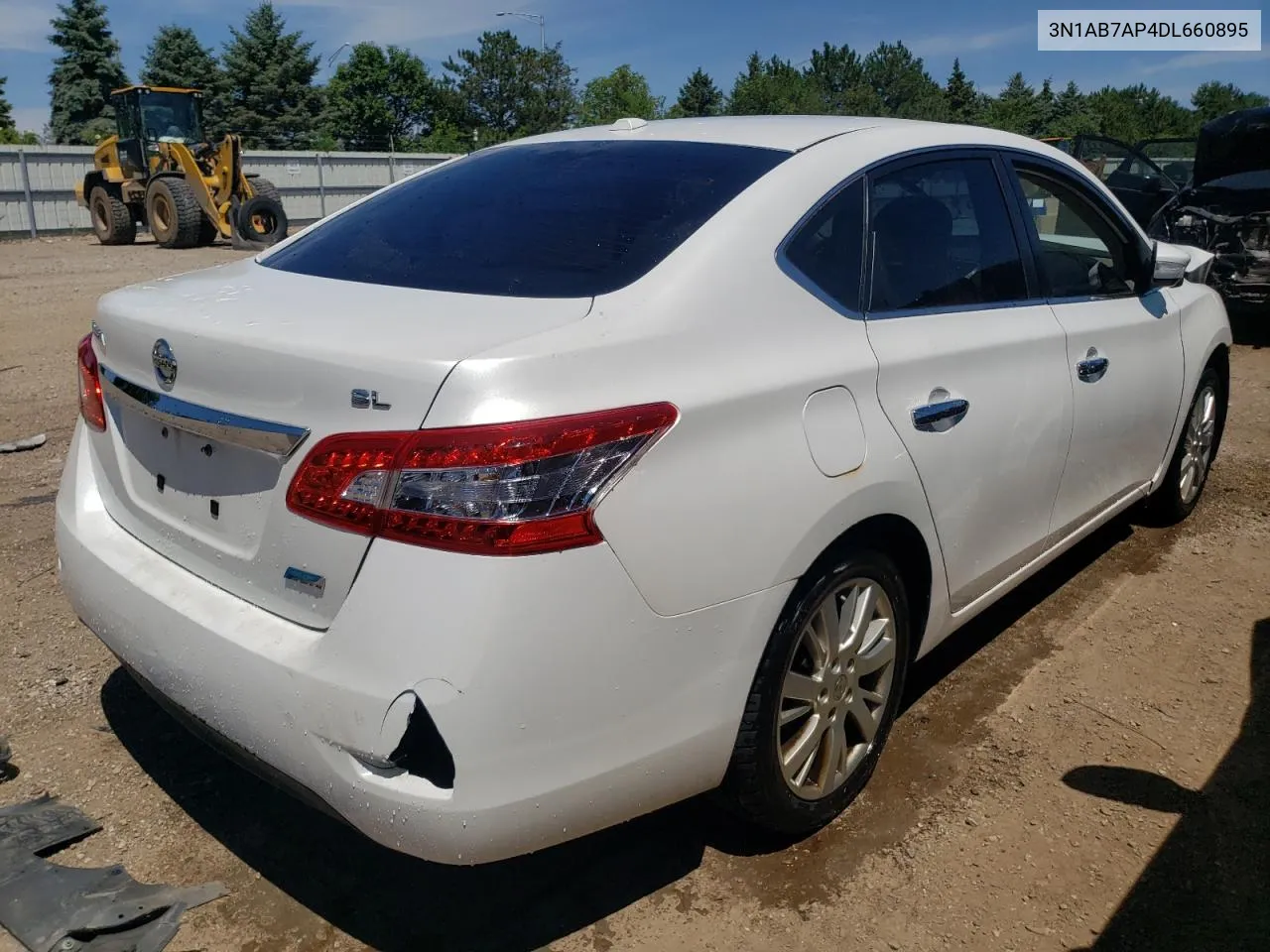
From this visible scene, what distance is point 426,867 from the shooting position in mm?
2545

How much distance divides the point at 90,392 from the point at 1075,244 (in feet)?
11.0

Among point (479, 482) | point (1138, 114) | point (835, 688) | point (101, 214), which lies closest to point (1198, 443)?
point (835, 688)

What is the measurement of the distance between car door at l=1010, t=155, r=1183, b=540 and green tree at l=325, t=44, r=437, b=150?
79167 millimetres

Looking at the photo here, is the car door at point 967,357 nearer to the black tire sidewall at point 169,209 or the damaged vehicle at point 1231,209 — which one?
the damaged vehicle at point 1231,209

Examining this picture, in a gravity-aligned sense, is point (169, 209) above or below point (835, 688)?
above

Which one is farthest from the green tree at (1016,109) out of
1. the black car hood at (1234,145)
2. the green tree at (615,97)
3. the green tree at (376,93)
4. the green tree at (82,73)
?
the black car hood at (1234,145)

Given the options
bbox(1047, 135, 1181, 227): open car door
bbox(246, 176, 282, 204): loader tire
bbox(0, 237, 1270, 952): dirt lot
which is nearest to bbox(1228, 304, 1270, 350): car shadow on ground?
bbox(1047, 135, 1181, 227): open car door

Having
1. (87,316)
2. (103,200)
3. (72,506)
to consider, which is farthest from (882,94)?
(72,506)

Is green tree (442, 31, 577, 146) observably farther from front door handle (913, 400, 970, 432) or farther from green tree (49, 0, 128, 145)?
front door handle (913, 400, 970, 432)

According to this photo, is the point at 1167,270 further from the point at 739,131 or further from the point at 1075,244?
the point at 739,131

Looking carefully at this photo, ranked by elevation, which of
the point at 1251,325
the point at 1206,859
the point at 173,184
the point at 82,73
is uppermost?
the point at 82,73

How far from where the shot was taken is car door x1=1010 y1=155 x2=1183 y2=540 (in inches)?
133

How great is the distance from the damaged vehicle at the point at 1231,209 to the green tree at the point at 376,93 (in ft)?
241

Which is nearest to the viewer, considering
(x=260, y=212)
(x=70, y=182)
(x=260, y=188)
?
(x=260, y=212)
